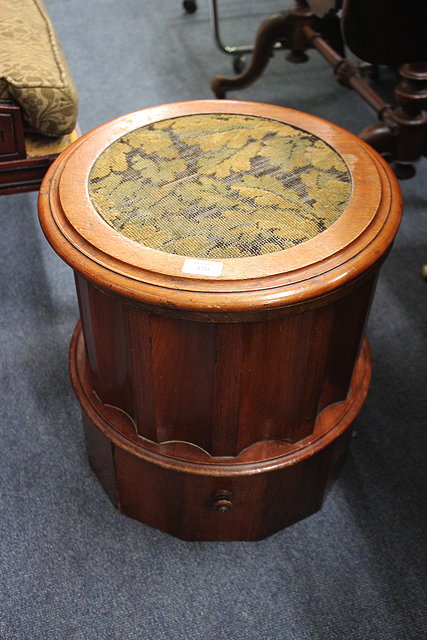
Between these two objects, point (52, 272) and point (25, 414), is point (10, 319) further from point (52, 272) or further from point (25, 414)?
point (25, 414)

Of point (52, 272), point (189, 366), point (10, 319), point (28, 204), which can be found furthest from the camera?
point (28, 204)

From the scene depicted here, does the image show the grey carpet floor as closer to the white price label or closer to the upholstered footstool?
the upholstered footstool

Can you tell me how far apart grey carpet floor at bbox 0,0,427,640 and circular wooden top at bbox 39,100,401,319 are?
0.56 meters

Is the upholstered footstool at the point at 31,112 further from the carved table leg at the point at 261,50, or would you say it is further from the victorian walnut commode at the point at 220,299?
the carved table leg at the point at 261,50

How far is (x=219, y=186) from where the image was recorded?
3.43 feet

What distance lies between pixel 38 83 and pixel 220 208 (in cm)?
57

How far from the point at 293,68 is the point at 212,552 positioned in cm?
217

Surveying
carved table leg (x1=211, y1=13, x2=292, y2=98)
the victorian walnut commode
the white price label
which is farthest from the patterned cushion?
carved table leg (x1=211, y1=13, x2=292, y2=98)

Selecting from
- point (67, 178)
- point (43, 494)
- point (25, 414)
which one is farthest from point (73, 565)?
point (67, 178)

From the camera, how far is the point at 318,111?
8.18 ft

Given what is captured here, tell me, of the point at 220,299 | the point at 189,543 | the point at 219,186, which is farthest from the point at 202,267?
the point at 189,543

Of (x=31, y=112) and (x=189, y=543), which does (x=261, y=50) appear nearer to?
(x=31, y=112)

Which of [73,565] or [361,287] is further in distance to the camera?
[73,565]

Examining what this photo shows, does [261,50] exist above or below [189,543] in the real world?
above
